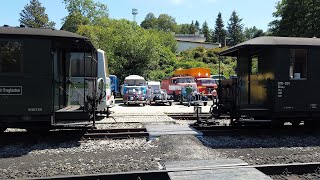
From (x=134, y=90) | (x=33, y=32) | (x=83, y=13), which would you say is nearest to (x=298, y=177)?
(x=33, y=32)

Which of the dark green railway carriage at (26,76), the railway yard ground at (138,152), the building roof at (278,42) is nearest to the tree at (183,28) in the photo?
the building roof at (278,42)

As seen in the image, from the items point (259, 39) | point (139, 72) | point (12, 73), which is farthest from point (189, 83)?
point (12, 73)

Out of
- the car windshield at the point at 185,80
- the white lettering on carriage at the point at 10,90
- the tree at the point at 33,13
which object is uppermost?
the tree at the point at 33,13

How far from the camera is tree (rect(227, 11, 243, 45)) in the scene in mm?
137000

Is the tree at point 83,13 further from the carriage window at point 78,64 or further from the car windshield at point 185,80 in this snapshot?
the carriage window at point 78,64

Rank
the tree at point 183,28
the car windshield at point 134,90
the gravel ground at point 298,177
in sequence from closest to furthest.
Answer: the gravel ground at point 298,177
the car windshield at point 134,90
the tree at point 183,28

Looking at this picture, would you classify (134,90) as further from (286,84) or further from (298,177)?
(298,177)

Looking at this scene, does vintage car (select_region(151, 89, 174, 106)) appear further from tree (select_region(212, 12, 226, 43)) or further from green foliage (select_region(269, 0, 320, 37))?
tree (select_region(212, 12, 226, 43))

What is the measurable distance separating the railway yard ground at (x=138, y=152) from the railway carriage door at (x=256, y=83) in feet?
5.64

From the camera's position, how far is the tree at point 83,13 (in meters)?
53.0

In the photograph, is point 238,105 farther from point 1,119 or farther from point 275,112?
point 1,119

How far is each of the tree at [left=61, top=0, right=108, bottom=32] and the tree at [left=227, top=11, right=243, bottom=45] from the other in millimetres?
91349

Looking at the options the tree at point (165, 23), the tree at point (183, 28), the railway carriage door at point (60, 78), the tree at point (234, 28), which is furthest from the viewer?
the tree at point (183, 28)

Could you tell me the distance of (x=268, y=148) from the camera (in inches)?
368
